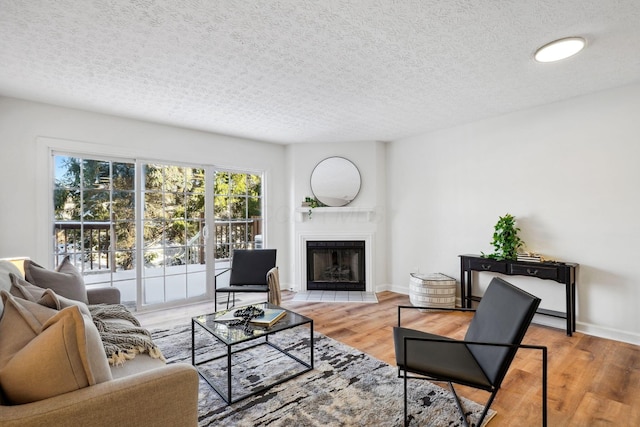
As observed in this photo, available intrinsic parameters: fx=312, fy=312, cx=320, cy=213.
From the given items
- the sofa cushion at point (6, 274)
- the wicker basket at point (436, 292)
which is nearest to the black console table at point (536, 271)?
the wicker basket at point (436, 292)

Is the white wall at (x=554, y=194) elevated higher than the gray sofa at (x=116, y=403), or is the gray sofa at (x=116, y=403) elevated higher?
the white wall at (x=554, y=194)

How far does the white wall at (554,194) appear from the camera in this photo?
2.94 m

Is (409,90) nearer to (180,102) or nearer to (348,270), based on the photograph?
(180,102)

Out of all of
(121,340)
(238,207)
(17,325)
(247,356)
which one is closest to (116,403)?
(17,325)

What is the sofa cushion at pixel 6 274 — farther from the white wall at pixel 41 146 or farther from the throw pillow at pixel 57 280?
the white wall at pixel 41 146

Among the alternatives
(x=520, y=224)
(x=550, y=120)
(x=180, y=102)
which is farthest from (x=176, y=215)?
(x=550, y=120)

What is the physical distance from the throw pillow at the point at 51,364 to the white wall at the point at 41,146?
2.79 meters

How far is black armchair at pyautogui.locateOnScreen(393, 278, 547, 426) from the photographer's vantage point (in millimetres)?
1565

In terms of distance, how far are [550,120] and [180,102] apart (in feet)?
12.9

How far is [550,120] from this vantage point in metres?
3.37

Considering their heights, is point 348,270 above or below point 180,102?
below

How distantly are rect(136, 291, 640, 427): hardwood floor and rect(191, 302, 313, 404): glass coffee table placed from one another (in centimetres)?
58

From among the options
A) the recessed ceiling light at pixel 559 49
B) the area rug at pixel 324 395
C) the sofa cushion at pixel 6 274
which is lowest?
the area rug at pixel 324 395

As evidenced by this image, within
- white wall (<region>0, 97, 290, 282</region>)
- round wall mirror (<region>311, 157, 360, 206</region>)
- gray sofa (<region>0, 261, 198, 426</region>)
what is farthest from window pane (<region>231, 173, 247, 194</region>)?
gray sofa (<region>0, 261, 198, 426</region>)
